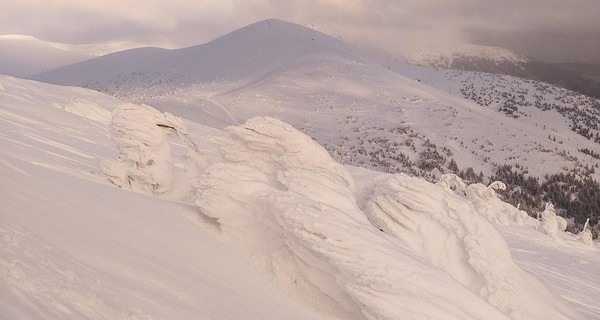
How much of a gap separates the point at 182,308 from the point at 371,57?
170100mm

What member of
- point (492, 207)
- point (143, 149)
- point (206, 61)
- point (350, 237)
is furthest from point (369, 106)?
point (350, 237)

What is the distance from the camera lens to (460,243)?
9617 millimetres

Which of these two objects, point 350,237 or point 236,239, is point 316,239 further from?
point 236,239

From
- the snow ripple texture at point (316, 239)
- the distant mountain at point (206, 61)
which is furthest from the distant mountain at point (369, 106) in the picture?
the snow ripple texture at point (316, 239)

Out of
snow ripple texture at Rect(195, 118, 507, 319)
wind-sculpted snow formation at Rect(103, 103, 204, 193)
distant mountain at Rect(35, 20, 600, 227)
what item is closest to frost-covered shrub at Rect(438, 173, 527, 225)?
wind-sculpted snow formation at Rect(103, 103, 204, 193)

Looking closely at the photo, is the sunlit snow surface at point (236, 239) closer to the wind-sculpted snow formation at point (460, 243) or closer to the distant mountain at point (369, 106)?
the wind-sculpted snow formation at point (460, 243)

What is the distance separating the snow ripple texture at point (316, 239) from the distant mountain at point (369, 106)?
58.9 m

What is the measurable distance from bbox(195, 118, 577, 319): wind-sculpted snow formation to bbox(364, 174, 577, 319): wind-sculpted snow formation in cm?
2

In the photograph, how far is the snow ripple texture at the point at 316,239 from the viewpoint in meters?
5.79

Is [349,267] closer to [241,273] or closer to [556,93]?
[241,273]

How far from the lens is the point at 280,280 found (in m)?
6.72

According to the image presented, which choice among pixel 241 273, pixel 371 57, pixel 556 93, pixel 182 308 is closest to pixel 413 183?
pixel 241 273

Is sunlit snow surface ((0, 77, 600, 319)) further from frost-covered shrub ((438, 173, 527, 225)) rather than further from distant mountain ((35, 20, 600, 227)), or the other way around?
distant mountain ((35, 20, 600, 227))

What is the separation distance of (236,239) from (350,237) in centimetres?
189
